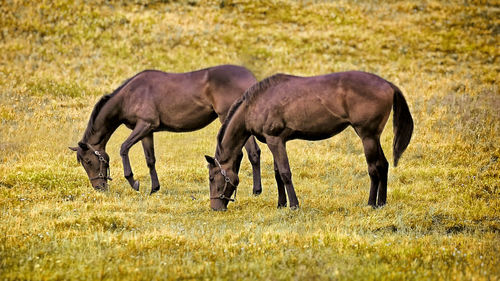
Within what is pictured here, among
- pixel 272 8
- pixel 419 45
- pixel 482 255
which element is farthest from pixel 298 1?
pixel 482 255

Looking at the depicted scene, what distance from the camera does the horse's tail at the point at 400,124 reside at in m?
10.4

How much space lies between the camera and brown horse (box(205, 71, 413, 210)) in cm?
1002

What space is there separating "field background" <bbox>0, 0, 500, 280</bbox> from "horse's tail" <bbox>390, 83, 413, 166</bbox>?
1.03 metres

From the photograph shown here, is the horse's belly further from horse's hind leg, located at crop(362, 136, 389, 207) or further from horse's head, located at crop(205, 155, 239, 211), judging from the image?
horse's head, located at crop(205, 155, 239, 211)

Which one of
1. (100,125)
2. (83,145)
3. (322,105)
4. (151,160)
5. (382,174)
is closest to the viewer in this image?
(322,105)

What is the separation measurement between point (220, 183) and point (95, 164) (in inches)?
141

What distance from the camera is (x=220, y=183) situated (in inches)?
411

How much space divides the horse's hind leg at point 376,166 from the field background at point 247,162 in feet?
1.16

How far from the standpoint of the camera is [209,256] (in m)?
7.11

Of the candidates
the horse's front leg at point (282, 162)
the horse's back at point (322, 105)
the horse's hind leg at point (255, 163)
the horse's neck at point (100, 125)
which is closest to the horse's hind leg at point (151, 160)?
the horse's neck at point (100, 125)

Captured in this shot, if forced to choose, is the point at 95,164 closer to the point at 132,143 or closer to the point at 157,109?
the point at 132,143

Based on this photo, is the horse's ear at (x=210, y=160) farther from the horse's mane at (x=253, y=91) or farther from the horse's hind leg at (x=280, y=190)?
the horse's hind leg at (x=280, y=190)

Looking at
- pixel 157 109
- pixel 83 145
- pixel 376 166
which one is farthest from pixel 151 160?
pixel 376 166

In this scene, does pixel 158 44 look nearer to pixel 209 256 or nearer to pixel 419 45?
pixel 419 45
